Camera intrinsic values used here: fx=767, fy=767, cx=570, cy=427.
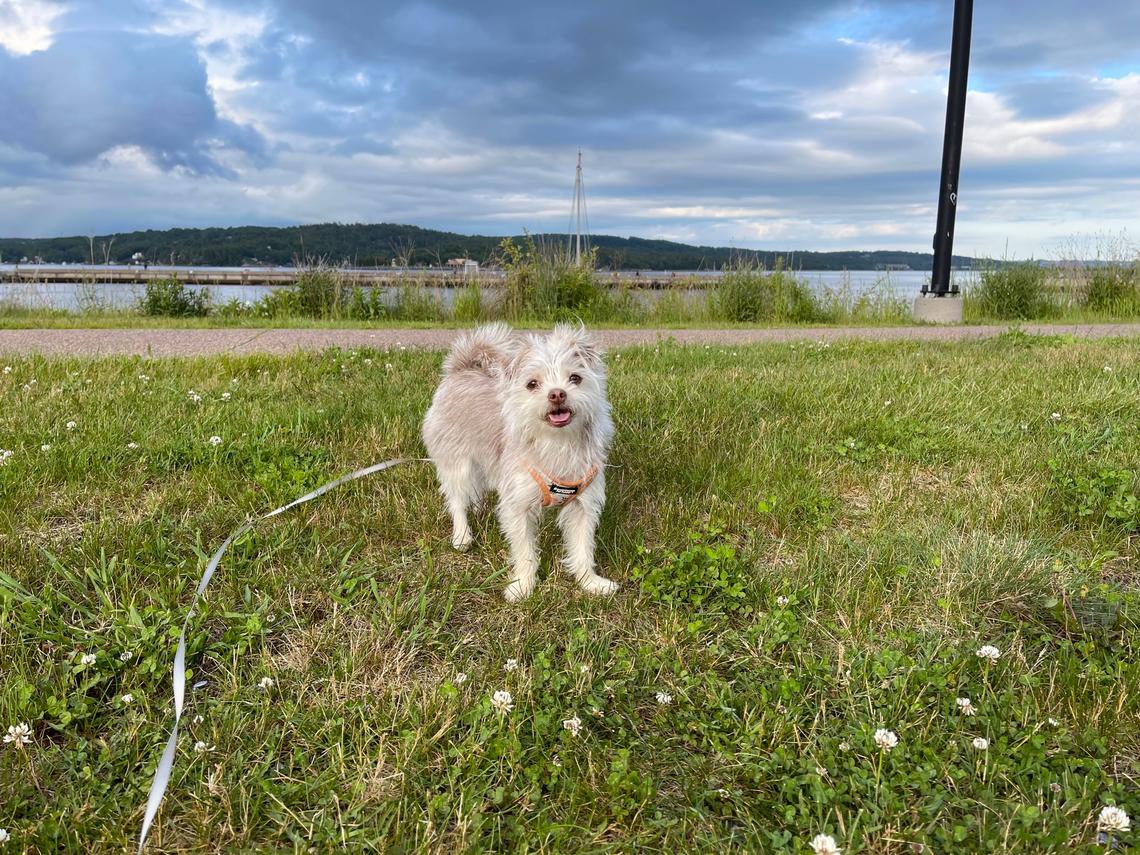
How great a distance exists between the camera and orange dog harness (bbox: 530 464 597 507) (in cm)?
358

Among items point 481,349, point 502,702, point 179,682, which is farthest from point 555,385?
point 179,682

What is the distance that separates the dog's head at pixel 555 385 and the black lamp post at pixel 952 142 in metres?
13.2

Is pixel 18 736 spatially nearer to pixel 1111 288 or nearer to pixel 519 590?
pixel 519 590

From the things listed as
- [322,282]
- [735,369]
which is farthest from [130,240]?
[735,369]

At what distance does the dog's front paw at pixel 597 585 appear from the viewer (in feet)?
11.7

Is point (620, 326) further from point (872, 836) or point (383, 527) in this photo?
point (872, 836)

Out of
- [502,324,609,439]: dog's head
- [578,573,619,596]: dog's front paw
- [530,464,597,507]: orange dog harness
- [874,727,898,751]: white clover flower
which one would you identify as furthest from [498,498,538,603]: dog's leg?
[874,727,898,751]: white clover flower

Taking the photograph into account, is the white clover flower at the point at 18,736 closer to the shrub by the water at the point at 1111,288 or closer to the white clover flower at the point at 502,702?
the white clover flower at the point at 502,702

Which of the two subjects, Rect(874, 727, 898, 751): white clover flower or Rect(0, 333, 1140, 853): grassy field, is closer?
Rect(0, 333, 1140, 853): grassy field

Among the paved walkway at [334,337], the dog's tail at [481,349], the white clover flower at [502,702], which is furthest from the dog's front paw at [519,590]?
the paved walkway at [334,337]

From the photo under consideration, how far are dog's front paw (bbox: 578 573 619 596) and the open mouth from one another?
777 mm

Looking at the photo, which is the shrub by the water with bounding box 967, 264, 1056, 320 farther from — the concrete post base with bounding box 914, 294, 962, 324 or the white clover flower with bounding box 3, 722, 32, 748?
the white clover flower with bounding box 3, 722, 32, 748

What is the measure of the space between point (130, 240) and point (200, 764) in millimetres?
36423

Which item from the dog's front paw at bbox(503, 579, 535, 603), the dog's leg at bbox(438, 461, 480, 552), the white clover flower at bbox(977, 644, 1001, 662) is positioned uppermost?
the dog's leg at bbox(438, 461, 480, 552)
